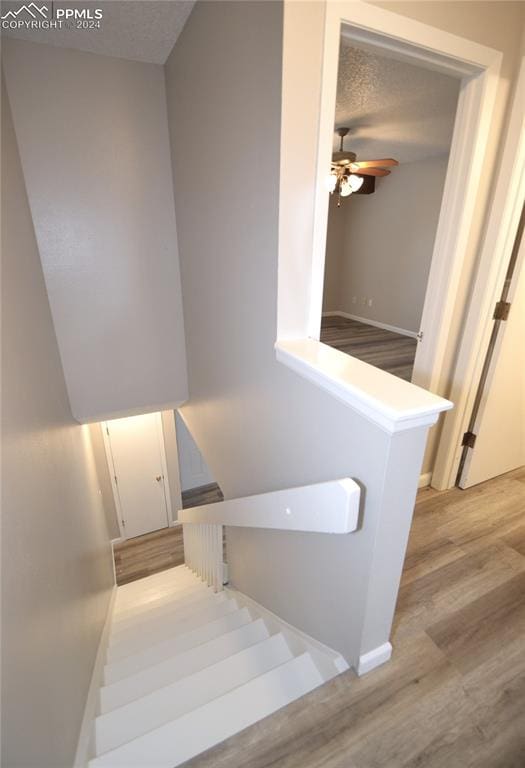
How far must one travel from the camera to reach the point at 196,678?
1387 mm

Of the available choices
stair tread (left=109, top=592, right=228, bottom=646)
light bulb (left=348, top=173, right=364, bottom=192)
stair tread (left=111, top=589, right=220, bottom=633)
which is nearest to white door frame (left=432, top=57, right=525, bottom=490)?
stair tread (left=109, top=592, right=228, bottom=646)

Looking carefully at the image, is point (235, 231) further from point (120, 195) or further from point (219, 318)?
point (120, 195)

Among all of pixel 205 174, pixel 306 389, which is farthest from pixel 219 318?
pixel 306 389

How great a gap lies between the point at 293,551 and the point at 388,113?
156 inches

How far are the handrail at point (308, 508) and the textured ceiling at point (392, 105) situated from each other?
8.50ft

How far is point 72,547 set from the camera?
196 cm

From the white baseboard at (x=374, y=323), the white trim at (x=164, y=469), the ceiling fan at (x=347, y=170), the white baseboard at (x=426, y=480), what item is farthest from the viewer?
the white baseboard at (x=374, y=323)

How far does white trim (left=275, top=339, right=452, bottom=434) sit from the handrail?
0.22 meters

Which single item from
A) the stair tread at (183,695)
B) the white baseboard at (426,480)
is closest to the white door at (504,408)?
the white baseboard at (426,480)

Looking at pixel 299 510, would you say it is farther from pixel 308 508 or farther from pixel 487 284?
pixel 487 284

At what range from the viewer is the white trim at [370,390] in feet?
2.78

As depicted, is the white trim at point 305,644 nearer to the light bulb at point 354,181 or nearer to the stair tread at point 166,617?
the stair tread at point 166,617

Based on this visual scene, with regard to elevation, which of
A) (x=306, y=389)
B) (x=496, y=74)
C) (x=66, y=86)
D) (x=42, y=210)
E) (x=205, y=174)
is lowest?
(x=306, y=389)

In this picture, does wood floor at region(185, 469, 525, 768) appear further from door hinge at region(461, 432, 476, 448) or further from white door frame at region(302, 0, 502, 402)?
white door frame at region(302, 0, 502, 402)
